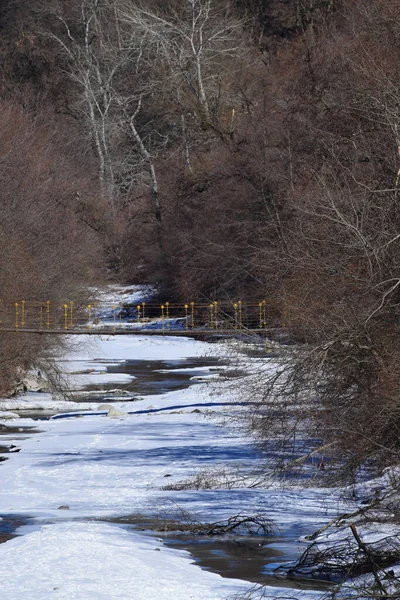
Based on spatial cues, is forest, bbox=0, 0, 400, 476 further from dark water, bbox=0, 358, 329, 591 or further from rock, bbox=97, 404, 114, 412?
rock, bbox=97, 404, 114, 412

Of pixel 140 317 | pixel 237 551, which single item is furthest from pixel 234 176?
pixel 237 551

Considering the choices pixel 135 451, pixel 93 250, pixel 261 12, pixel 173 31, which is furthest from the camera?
pixel 261 12

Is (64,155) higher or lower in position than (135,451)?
Result: higher

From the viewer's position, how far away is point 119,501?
1492 cm

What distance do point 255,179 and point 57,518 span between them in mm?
30507

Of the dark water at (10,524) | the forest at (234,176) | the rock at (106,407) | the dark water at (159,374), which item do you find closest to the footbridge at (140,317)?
the forest at (234,176)

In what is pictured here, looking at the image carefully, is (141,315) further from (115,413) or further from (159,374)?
(115,413)

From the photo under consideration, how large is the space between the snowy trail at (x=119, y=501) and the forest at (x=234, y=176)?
1.35 metres

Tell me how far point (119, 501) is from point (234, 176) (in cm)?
3082

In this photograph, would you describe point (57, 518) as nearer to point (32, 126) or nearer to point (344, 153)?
point (344, 153)

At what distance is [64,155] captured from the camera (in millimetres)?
61375

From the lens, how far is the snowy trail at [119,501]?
1038 centimetres

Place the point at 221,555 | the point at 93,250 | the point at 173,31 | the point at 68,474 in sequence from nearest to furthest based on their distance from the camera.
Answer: the point at 221,555, the point at 68,474, the point at 93,250, the point at 173,31

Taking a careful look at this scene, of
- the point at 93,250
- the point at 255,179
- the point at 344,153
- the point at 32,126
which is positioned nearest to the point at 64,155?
the point at 32,126
